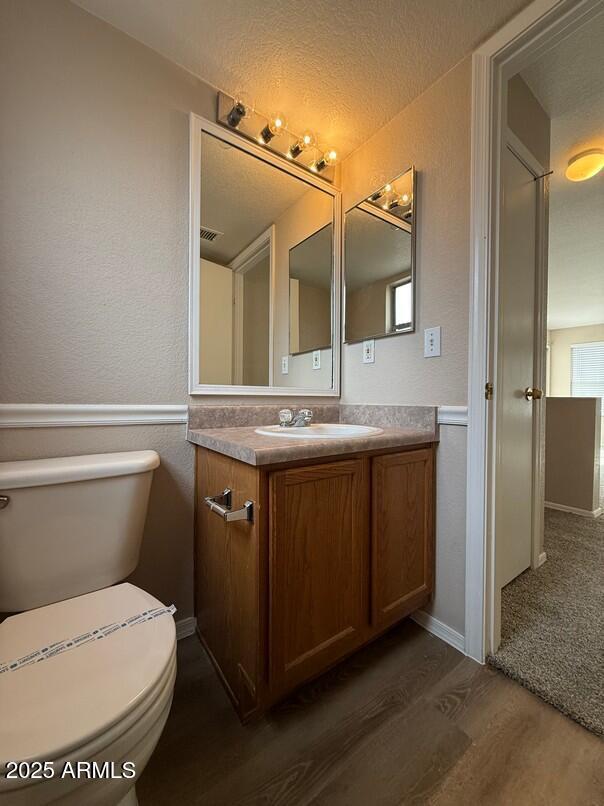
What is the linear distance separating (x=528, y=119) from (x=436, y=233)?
939mm

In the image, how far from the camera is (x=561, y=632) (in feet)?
4.26

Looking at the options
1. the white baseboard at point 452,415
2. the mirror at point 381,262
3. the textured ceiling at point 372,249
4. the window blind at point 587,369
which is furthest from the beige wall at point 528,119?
the window blind at point 587,369

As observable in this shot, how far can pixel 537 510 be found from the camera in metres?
1.78

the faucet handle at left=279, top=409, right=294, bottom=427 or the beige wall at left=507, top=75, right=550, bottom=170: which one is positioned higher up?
the beige wall at left=507, top=75, right=550, bottom=170

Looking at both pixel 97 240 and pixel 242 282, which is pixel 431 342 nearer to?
pixel 242 282

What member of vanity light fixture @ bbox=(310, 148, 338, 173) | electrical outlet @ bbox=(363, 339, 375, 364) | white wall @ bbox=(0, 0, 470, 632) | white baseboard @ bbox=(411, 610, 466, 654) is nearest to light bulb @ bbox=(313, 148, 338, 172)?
vanity light fixture @ bbox=(310, 148, 338, 173)

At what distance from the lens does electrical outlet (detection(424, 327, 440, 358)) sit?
4.27ft

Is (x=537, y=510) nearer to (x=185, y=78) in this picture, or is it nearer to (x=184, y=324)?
(x=184, y=324)

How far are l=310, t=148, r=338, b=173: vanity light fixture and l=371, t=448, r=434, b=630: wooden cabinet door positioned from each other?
150 cm

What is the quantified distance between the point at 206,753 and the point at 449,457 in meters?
1.19

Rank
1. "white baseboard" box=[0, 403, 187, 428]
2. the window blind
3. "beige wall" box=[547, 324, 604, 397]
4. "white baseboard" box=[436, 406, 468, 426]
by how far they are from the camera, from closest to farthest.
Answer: "white baseboard" box=[0, 403, 187, 428], "white baseboard" box=[436, 406, 468, 426], the window blind, "beige wall" box=[547, 324, 604, 397]

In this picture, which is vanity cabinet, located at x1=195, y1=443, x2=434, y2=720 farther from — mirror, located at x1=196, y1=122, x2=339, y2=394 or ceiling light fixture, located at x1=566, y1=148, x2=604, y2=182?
ceiling light fixture, located at x1=566, y1=148, x2=604, y2=182

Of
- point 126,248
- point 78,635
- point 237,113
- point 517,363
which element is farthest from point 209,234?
point 517,363

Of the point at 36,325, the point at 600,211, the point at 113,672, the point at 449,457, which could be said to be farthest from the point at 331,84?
the point at 600,211
